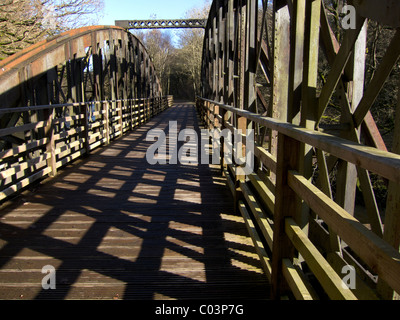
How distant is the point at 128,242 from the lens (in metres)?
3.28

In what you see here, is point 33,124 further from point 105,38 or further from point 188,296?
point 105,38

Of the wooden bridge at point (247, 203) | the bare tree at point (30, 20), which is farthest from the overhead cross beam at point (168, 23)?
the wooden bridge at point (247, 203)

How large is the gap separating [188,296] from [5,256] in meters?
1.62

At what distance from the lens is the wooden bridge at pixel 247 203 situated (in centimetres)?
162

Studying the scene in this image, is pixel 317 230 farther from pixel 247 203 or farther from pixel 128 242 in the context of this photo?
pixel 128 242

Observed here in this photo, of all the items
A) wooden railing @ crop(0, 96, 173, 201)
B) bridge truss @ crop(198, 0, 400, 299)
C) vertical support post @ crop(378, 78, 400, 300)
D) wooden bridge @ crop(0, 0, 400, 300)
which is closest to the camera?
bridge truss @ crop(198, 0, 400, 299)

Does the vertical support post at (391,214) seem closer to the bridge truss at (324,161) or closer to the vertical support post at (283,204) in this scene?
the bridge truss at (324,161)

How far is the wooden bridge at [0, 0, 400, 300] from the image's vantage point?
1.62 m

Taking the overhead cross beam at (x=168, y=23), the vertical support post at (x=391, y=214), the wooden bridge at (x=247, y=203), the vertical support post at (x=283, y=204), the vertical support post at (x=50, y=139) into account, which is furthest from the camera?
the overhead cross beam at (x=168, y=23)

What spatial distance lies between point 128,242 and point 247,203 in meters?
1.39

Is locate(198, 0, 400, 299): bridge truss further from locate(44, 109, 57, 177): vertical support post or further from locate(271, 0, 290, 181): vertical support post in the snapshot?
locate(44, 109, 57, 177): vertical support post

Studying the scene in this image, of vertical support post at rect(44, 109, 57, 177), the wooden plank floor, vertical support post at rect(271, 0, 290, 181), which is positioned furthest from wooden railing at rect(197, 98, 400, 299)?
vertical support post at rect(44, 109, 57, 177)

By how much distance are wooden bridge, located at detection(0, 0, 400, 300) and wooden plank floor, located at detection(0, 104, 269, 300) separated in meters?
0.01

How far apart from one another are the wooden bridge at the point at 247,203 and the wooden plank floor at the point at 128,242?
0.05 feet
